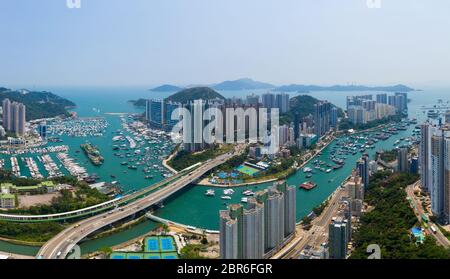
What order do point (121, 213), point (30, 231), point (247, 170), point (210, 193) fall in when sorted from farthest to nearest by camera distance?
1. point (247, 170)
2. point (210, 193)
3. point (121, 213)
4. point (30, 231)

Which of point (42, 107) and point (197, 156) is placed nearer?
point (197, 156)

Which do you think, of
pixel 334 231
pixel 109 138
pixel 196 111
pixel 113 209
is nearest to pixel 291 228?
pixel 334 231

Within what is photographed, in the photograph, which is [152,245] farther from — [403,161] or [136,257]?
[403,161]

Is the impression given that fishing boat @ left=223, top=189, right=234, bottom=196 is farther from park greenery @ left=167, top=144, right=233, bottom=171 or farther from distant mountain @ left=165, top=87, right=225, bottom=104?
distant mountain @ left=165, top=87, right=225, bottom=104

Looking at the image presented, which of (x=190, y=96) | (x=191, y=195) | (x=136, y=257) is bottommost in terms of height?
(x=191, y=195)

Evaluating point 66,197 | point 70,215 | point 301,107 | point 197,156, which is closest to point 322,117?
point 301,107
